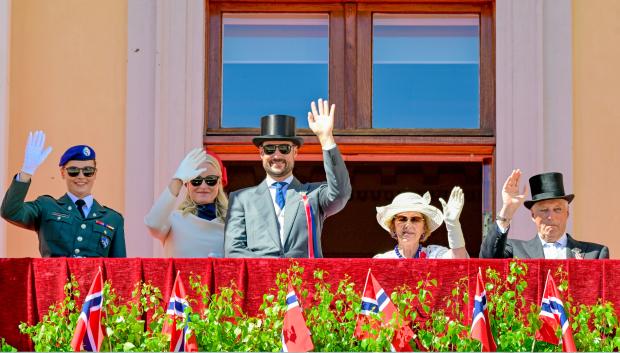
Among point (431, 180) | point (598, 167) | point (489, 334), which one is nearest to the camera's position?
point (489, 334)

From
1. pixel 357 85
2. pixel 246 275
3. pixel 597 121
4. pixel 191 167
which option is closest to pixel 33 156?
pixel 191 167

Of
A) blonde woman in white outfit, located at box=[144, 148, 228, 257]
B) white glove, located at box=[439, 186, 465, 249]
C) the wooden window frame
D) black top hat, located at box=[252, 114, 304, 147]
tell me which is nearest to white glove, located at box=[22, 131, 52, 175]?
blonde woman in white outfit, located at box=[144, 148, 228, 257]

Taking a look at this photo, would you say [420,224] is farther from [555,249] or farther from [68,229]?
[68,229]

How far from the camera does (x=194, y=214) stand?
8156 mm

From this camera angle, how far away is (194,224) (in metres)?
8.11

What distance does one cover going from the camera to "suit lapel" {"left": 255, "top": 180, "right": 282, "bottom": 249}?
301 inches

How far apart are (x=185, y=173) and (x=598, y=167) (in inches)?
118

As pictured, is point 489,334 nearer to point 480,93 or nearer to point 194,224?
point 194,224

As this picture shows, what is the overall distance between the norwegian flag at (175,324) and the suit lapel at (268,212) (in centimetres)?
64

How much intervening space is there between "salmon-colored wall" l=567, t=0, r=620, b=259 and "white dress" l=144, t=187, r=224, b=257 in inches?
105

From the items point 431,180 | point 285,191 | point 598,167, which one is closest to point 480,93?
point 598,167

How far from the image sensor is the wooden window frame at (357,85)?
9.86 m

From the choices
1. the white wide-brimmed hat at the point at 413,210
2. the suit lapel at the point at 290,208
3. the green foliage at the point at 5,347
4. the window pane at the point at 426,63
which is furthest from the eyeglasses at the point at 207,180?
the window pane at the point at 426,63

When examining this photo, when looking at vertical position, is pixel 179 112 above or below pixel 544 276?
above
